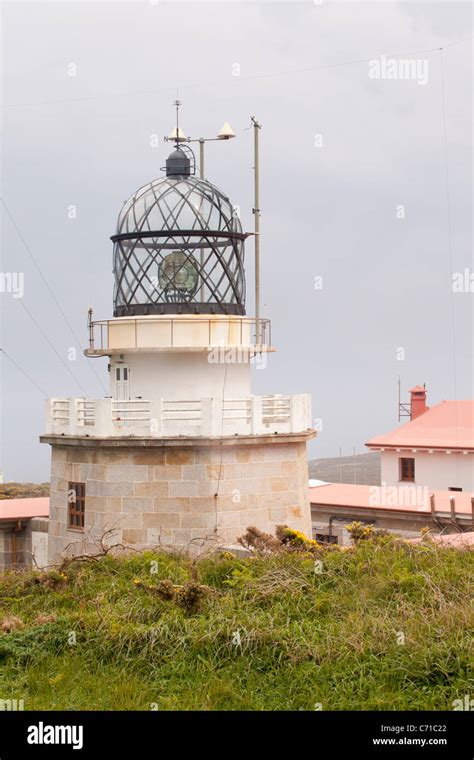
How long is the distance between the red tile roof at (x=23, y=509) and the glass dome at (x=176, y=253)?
5450 millimetres

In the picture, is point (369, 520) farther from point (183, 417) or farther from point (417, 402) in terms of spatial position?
point (417, 402)

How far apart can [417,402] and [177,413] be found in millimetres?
25005

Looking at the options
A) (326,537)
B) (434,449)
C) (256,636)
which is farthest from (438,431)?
(256,636)

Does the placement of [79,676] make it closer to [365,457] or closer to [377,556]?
[377,556]

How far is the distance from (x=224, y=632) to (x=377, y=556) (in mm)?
2926

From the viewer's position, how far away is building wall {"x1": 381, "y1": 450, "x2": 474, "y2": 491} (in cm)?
3559

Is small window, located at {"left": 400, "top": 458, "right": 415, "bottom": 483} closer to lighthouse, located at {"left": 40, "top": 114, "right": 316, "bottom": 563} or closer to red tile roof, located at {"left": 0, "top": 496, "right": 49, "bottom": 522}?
red tile roof, located at {"left": 0, "top": 496, "right": 49, "bottom": 522}

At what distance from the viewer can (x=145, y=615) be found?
1250 cm

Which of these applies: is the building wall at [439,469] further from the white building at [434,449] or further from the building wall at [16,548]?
the building wall at [16,548]

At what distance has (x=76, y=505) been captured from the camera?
60.6 feet

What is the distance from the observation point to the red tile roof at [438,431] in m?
36.3

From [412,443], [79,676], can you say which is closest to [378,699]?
[79,676]

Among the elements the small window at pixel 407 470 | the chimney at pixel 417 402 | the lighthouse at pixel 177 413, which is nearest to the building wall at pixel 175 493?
the lighthouse at pixel 177 413

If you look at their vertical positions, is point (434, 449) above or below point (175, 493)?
above
